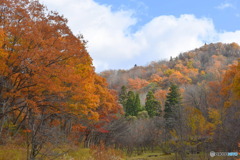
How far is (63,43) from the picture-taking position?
37.7 feet

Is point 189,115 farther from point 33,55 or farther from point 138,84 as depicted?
point 138,84

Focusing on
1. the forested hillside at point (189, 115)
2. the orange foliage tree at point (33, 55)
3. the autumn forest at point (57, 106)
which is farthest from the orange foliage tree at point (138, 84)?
the orange foliage tree at point (33, 55)

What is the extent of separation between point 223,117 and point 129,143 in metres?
14.2

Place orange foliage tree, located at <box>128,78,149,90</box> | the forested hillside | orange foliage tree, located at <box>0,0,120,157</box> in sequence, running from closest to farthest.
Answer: orange foliage tree, located at <box>0,0,120,157</box> → the forested hillside → orange foliage tree, located at <box>128,78,149,90</box>

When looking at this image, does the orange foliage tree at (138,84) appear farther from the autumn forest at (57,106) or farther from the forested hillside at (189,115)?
the autumn forest at (57,106)

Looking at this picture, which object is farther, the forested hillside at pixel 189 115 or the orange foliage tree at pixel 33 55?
the forested hillside at pixel 189 115

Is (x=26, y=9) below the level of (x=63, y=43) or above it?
above

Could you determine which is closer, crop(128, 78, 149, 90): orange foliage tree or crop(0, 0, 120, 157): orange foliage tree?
crop(0, 0, 120, 157): orange foliage tree

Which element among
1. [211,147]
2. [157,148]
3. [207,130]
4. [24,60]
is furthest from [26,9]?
[157,148]

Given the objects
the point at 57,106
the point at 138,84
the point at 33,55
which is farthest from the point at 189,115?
the point at 138,84

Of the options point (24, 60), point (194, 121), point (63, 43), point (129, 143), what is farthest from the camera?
point (129, 143)

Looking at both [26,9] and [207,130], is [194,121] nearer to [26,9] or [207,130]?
[207,130]

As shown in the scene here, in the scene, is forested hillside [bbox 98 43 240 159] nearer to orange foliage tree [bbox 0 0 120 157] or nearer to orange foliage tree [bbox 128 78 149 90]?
orange foliage tree [bbox 128 78 149 90]

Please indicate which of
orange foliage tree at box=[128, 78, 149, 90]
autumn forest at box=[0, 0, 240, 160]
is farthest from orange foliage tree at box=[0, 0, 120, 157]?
orange foliage tree at box=[128, 78, 149, 90]
